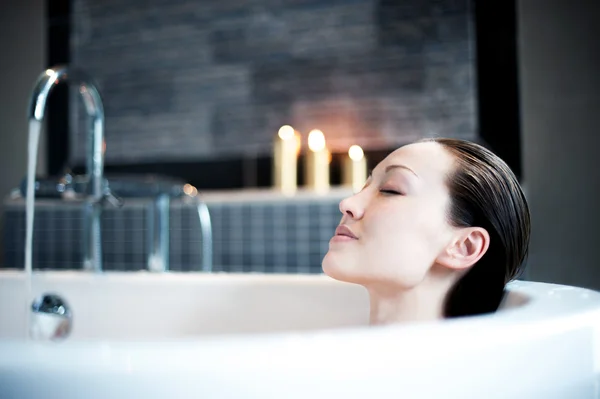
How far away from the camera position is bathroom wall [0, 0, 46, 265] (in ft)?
10.5

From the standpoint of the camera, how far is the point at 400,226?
2.81 feet

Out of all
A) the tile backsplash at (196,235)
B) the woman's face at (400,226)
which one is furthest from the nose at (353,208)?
the tile backsplash at (196,235)

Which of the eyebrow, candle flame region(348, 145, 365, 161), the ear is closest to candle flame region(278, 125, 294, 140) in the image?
candle flame region(348, 145, 365, 161)

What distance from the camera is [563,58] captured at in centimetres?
235

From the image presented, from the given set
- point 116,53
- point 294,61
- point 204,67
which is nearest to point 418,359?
point 294,61

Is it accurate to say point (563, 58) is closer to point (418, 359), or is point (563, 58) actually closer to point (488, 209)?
point (488, 209)

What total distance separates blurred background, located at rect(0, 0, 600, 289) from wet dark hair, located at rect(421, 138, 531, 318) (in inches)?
55.0

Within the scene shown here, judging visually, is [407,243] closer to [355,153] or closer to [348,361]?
[348,361]

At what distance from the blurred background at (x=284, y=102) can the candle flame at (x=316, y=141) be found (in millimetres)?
110

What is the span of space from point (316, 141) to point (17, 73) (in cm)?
174

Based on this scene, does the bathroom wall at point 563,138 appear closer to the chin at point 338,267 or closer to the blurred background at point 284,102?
the blurred background at point 284,102

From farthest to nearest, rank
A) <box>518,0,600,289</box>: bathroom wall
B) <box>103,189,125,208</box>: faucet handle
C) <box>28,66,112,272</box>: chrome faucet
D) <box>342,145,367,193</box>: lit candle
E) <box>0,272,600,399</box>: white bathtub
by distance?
<box>342,145,367,193</box>: lit candle < <box>518,0,600,289</box>: bathroom wall < <box>103,189,125,208</box>: faucet handle < <box>28,66,112,272</box>: chrome faucet < <box>0,272,600,399</box>: white bathtub

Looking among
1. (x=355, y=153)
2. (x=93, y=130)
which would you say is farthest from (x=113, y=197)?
(x=355, y=153)

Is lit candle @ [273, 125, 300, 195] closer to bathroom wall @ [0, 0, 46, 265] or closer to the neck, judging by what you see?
bathroom wall @ [0, 0, 46, 265]
